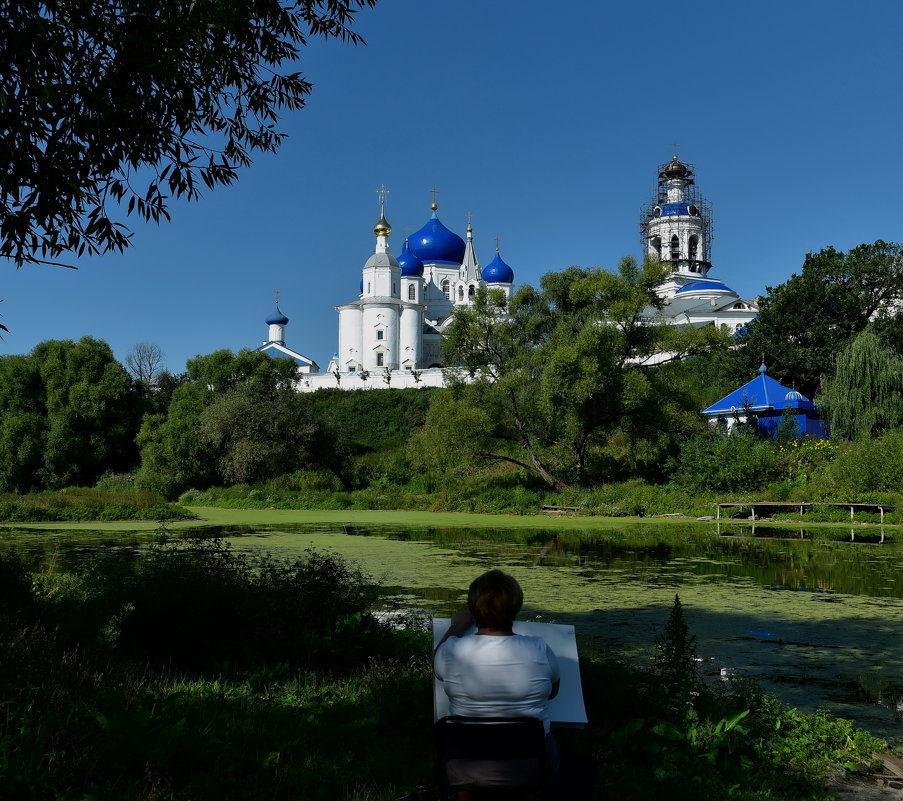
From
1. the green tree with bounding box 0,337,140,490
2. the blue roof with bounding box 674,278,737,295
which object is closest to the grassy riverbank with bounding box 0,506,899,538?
the green tree with bounding box 0,337,140,490

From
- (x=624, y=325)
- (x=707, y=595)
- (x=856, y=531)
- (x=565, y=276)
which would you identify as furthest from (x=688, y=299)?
(x=707, y=595)

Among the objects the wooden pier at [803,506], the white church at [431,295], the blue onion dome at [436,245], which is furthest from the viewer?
the blue onion dome at [436,245]

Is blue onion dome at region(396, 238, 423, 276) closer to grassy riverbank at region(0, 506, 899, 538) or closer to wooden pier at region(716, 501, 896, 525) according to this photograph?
grassy riverbank at region(0, 506, 899, 538)

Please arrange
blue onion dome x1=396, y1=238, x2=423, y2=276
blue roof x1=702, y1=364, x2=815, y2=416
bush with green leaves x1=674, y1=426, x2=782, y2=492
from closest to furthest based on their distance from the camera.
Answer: bush with green leaves x1=674, y1=426, x2=782, y2=492 → blue roof x1=702, y1=364, x2=815, y2=416 → blue onion dome x1=396, y1=238, x2=423, y2=276

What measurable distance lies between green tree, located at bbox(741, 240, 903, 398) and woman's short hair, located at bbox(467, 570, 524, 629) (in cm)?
3862

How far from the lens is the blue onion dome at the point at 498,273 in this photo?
77500mm

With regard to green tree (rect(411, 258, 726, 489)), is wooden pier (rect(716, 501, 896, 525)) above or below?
below

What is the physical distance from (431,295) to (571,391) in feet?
172

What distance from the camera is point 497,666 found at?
3334mm

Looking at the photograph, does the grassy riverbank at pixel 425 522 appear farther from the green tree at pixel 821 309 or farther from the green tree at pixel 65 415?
the green tree at pixel 821 309

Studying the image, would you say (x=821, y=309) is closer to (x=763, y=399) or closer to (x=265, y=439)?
(x=763, y=399)

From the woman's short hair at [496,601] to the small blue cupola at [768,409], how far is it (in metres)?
30.3

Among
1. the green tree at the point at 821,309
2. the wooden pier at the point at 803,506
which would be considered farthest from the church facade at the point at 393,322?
the wooden pier at the point at 803,506

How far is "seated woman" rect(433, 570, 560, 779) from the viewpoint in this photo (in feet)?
10.9
